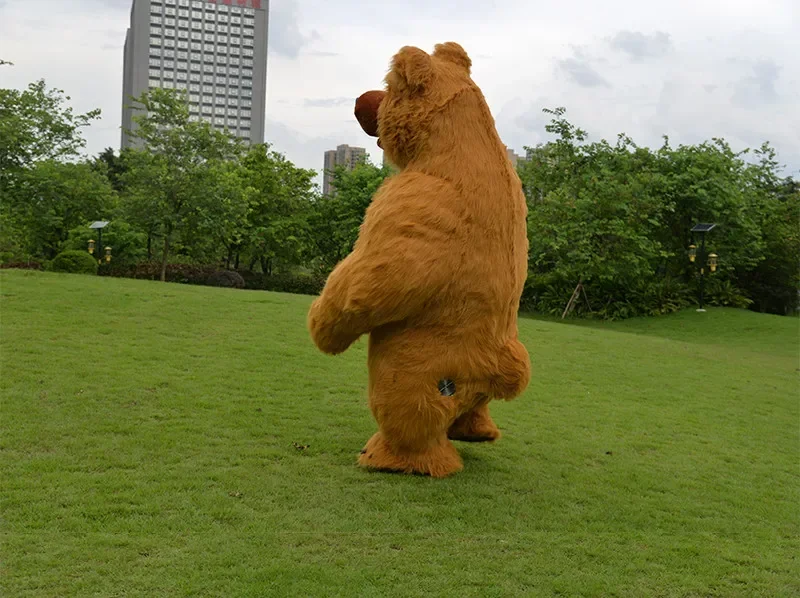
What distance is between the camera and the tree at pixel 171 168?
18500 millimetres

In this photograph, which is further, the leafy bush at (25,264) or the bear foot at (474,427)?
the leafy bush at (25,264)

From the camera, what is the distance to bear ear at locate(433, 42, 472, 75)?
477cm

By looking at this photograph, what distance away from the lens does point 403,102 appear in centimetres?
443

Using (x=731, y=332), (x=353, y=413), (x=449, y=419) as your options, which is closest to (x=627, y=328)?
(x=731, y=332)

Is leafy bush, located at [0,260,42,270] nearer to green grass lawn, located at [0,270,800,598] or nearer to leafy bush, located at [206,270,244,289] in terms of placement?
leafy bush, located at [206,270,244,289]

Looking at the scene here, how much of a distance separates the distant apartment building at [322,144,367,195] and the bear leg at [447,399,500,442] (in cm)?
2170

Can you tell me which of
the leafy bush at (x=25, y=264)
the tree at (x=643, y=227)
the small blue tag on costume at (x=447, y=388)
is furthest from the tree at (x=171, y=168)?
the small blue tag on costume at (x=447, y=388)

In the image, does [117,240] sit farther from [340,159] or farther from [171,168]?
[340,159]

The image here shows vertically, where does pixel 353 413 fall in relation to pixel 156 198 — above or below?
below

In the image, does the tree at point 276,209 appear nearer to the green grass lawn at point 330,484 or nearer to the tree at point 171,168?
the tree at point 171,168

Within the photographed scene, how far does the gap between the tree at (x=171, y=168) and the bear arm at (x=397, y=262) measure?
50.1 ft

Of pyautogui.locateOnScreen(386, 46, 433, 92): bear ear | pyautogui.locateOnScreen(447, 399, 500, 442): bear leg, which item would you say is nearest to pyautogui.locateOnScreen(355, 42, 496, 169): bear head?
pyautogui.locateOnScreen(386, 46, 433, 92): bear ear

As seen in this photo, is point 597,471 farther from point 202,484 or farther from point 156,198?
point 156,198

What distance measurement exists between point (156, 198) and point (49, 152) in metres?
2.67
